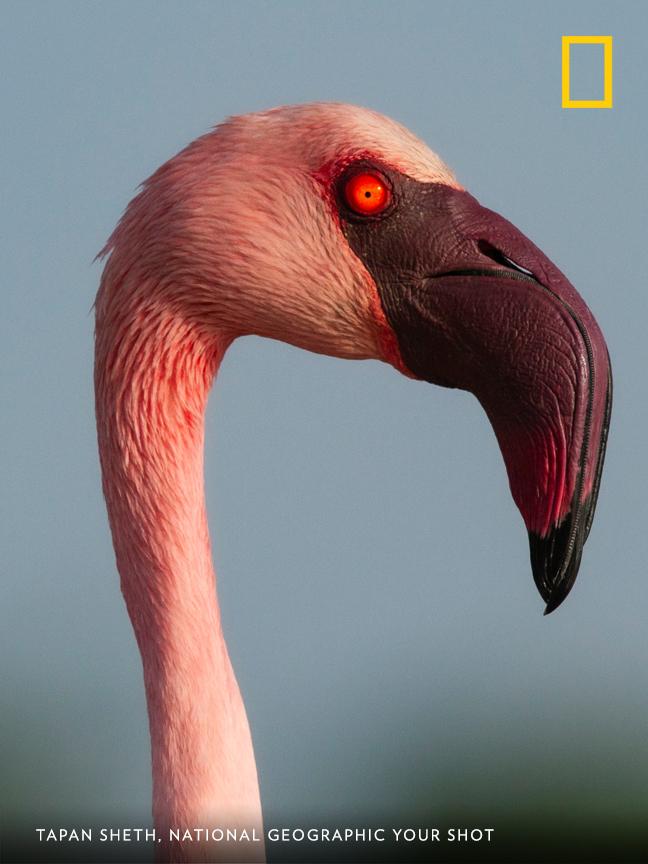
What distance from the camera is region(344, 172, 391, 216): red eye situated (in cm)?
344

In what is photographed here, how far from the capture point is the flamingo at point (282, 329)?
3.33 meters

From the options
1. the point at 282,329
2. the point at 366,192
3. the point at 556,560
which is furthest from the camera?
the point at 282,329

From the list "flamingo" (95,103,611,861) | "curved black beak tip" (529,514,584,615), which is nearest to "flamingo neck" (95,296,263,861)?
"flamingo" (95,103,611,861)

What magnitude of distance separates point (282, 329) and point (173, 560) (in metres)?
0.68

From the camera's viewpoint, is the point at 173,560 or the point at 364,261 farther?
the point at 173,560

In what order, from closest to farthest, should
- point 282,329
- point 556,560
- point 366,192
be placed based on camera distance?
point 556,560, point 366,192, point 282,329

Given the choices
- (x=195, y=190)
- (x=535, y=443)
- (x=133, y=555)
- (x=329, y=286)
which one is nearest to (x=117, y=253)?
(x=195, y=190)

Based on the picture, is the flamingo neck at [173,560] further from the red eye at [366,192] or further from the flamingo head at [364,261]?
the red eye at [366,192]

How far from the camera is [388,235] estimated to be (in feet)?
11.5

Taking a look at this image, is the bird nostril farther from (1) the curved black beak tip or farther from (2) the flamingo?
(1) the curved black beak tip

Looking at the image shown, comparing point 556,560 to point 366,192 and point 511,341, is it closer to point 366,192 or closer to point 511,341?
point 511,341

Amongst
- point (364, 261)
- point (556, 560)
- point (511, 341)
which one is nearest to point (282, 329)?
point (364, 261)

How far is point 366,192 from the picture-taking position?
11.3 ft

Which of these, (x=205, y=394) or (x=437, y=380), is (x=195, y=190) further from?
(x=437, y=380)
